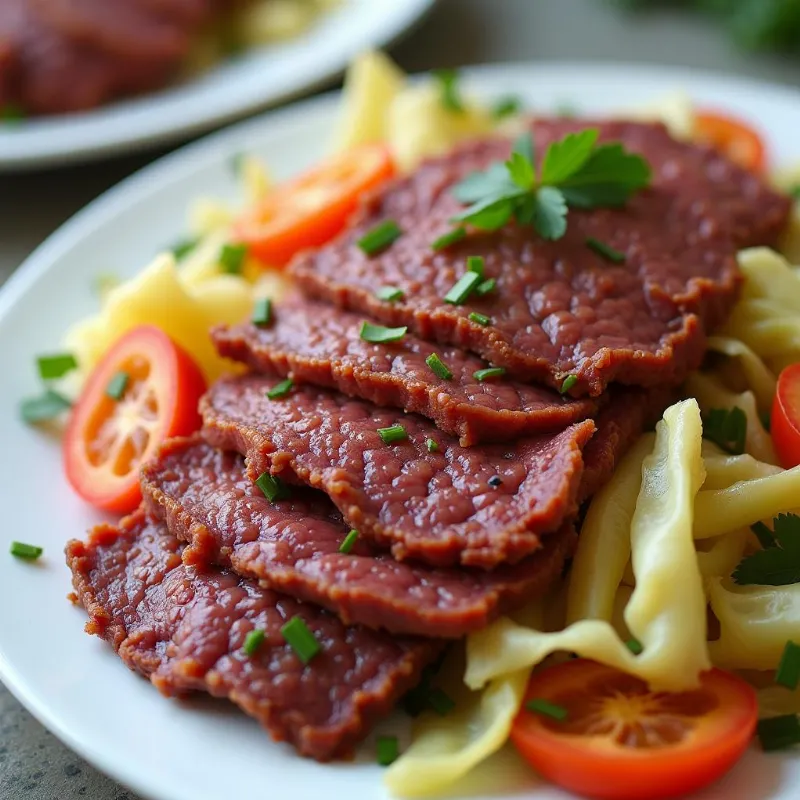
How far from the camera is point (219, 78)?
8.98m

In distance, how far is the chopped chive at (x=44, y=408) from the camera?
18.1 feet

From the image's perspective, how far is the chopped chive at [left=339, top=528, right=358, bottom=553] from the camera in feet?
13.1

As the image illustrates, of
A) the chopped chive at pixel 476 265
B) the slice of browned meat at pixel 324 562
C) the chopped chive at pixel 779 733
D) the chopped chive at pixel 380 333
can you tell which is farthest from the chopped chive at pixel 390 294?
the chopped chive at pixel 779 733

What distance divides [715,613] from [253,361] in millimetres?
2478

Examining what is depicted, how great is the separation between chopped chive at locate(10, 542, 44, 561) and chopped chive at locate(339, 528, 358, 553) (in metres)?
1.62

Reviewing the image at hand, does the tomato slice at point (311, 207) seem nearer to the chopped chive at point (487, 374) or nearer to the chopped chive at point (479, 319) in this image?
the chopped chive at point (479, 319)

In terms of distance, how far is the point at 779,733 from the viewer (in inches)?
146

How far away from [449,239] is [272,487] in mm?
1638

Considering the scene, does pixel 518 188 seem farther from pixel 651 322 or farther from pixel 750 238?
pixel 750 238

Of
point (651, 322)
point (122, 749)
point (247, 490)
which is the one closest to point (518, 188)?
point (651, 322)

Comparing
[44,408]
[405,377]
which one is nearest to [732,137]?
[405,377]

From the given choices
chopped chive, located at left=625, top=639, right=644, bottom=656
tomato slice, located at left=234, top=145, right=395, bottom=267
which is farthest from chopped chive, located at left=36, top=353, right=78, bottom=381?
chopped chive, located at left=625, top=639, right=644, bottom=656

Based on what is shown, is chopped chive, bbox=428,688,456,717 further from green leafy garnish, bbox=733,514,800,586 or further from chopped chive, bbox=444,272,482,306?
chopped chive, bbox=444,272,482,306

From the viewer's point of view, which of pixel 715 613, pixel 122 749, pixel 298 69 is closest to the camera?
pixel 122 749
